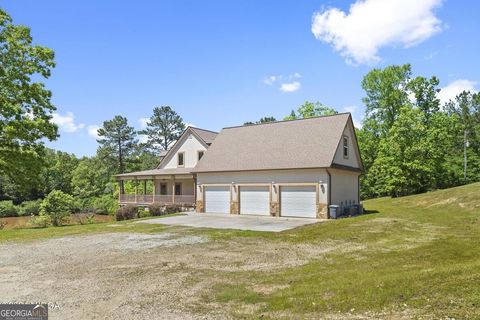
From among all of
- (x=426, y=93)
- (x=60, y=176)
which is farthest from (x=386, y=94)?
(x=60, y=176)

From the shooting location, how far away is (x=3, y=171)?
19281 mm

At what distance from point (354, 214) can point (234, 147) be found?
1059 centimetres

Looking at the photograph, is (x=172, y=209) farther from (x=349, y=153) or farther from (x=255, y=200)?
(x=349, y=153)

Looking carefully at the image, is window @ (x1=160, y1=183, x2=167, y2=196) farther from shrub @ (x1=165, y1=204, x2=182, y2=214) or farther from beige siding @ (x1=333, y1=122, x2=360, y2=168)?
beige siding @ (x1=333, y1=122, x2=360, y2=168)

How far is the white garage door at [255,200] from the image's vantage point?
80.9 feet

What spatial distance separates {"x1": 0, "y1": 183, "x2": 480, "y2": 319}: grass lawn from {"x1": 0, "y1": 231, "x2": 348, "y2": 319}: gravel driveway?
23 cm

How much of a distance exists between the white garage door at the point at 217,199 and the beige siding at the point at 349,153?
8345mm

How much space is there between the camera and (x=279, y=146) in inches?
1032

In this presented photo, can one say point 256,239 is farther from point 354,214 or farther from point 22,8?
point 22,8

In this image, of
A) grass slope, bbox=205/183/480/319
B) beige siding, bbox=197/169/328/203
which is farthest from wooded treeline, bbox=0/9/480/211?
grass slope, bbox=205/183/480/319

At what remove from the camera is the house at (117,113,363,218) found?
23.0 meters

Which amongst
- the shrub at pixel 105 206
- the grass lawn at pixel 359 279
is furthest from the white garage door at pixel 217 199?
the shrub at pixel 105 206

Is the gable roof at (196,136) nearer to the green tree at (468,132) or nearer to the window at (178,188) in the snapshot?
the window at (178,188)

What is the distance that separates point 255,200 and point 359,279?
17.3 m
